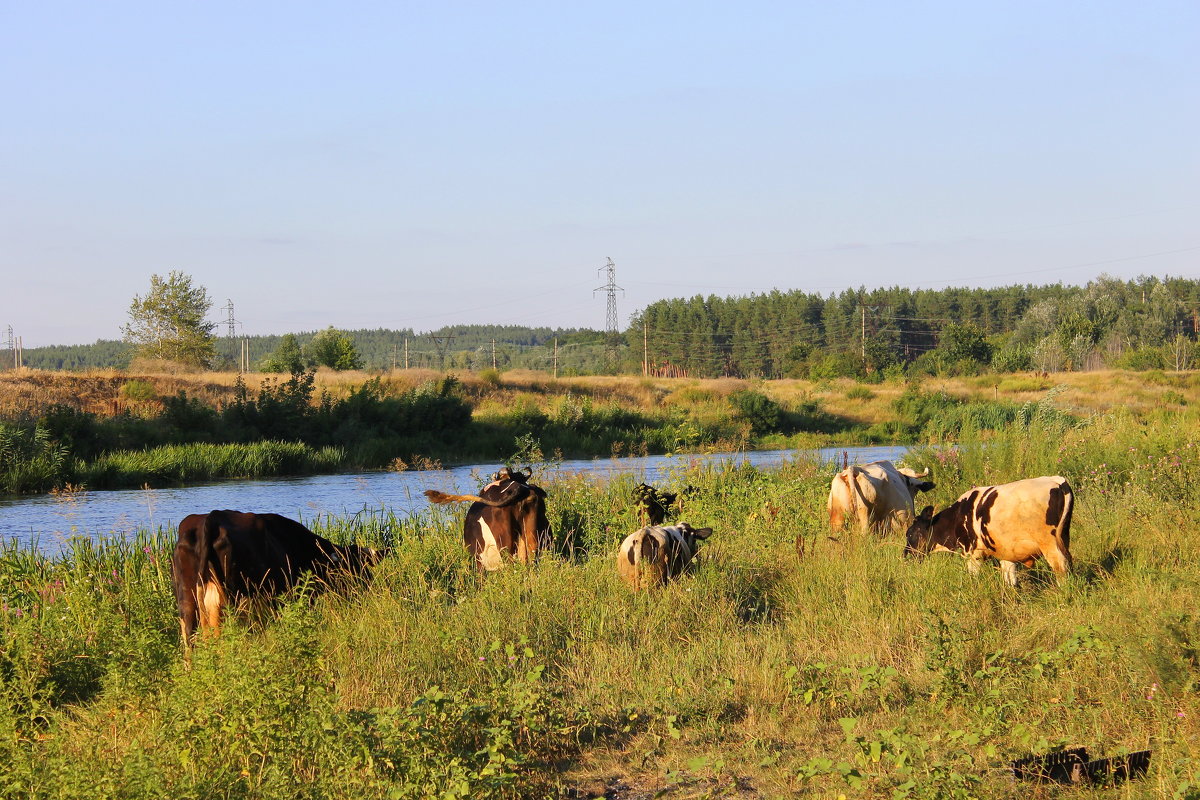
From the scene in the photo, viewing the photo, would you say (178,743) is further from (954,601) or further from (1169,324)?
(1169,324)

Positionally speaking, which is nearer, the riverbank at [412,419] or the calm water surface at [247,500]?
the calm water surface at [247,500]

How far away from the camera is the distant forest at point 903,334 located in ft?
267

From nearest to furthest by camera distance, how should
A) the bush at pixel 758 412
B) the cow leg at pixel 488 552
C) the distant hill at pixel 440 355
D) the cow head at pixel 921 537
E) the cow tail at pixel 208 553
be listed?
the cow tail at pixel 208 553 → the cow leg at pixel 488 552 → the cow head at pixel 921 537 → the bush at pixel 758 412 → the distant hill at pixel 440 355

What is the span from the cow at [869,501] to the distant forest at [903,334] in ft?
218

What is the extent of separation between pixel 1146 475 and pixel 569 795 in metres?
9.50

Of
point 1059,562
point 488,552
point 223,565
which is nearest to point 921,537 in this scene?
point 1059,562

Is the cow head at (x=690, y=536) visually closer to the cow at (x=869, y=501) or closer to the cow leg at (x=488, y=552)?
the cow leg at (x=488, y=552)

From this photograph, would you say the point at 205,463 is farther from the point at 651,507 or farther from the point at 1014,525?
the point at 1014,525

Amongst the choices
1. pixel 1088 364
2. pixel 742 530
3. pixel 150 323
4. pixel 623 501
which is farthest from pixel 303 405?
pixel 1088 364

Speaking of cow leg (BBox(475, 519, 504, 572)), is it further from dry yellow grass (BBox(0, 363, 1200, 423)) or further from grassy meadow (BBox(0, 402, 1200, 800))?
dry yellow grass (BBox(0, 363, 1200, 423))

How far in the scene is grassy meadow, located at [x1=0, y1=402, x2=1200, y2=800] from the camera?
408cm

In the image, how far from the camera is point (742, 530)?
31.6ft

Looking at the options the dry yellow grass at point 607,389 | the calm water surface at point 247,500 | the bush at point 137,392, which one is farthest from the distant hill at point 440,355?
the calm water surface at point 247,500

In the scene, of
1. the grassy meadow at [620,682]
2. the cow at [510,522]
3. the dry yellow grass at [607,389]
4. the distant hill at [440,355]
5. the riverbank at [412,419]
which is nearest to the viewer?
the grassy meadow at [620,682]
